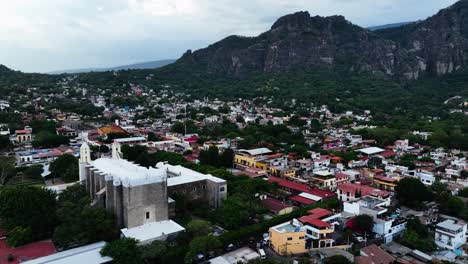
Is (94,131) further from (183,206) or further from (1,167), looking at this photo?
(183,206)

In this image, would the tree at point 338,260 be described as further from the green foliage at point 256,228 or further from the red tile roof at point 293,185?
the red tile roof at point 293,185

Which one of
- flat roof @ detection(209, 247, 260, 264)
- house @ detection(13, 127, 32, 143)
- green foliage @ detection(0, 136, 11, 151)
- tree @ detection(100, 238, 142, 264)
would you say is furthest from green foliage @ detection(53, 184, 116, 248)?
house @ detection(13, 127, 32, 143)

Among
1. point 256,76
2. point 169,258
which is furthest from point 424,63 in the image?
point 169,258

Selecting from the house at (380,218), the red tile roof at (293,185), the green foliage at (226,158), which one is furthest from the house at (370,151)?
the house at (380,218)

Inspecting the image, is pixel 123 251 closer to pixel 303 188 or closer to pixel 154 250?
pixel 154 250

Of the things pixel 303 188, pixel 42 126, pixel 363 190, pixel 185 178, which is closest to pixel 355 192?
pixel 363 190
